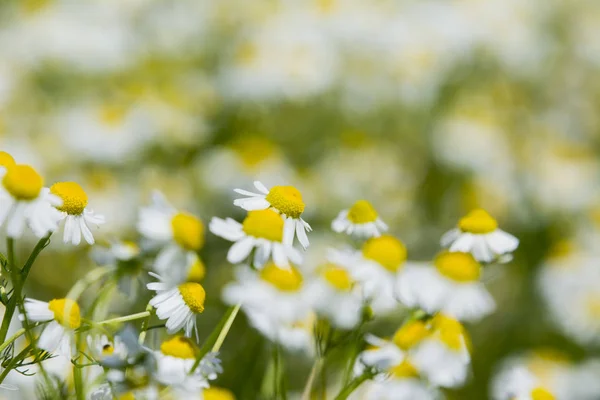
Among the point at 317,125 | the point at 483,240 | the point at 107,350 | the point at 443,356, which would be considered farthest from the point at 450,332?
the point at 317,125

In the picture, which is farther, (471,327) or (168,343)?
(471,327)

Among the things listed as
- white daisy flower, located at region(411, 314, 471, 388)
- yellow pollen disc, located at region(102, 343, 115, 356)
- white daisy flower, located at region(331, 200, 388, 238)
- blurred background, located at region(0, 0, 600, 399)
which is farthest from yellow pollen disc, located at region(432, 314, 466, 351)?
blurred background, located at region(0, 0, 600, 399)

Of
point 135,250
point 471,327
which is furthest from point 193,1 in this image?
point 135,250

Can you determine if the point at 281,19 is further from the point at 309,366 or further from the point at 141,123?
the point at 309,366

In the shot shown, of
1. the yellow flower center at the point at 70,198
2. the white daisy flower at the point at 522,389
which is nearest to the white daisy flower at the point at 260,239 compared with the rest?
the yellow flower center at the point at 70,198

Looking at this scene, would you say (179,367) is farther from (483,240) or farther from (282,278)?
(483,240)

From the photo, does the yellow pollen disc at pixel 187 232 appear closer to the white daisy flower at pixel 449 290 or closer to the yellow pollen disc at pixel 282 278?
the yellow pollen disc at pixel 282 278

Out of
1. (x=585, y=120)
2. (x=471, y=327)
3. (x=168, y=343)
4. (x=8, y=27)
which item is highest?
(x=168, y=343)
